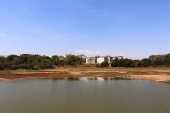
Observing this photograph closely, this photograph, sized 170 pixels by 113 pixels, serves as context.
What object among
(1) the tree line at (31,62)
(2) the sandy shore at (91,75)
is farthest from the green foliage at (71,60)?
(2) the sandy shore at (91,75)

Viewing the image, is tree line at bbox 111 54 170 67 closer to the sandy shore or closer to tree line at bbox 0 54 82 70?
tree line at bbox 0 54 82 70

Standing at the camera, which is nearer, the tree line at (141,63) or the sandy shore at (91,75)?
the sandy shore at (91,75)

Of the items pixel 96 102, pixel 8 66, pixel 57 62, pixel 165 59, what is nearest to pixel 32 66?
A: pixel 8 66

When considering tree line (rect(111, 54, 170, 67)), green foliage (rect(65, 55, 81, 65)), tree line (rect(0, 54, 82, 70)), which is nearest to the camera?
tree line (rect(0, 54, 82, 70))

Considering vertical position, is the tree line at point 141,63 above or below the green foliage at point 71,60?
below

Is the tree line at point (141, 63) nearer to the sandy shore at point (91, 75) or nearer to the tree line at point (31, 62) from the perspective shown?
the tree line at point (31, 62)

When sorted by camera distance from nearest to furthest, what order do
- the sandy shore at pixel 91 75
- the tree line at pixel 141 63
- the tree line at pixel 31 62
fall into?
the sandy shore at pixel 91 75, the tree line at pixel 31 62, the tree line at pixel 141 63

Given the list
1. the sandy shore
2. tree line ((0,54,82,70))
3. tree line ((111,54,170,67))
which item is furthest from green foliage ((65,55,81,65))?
the sandy shore

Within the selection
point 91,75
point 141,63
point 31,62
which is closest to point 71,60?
point 31,62

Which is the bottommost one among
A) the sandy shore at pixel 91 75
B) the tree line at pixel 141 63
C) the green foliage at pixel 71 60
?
the sandy shore at pixel 91 75

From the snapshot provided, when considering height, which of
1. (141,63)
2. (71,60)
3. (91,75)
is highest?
(71,60)

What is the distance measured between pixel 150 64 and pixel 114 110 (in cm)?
9791

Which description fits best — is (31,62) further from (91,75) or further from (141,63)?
(91,75)

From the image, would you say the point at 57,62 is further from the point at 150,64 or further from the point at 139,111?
the point at 139,111
